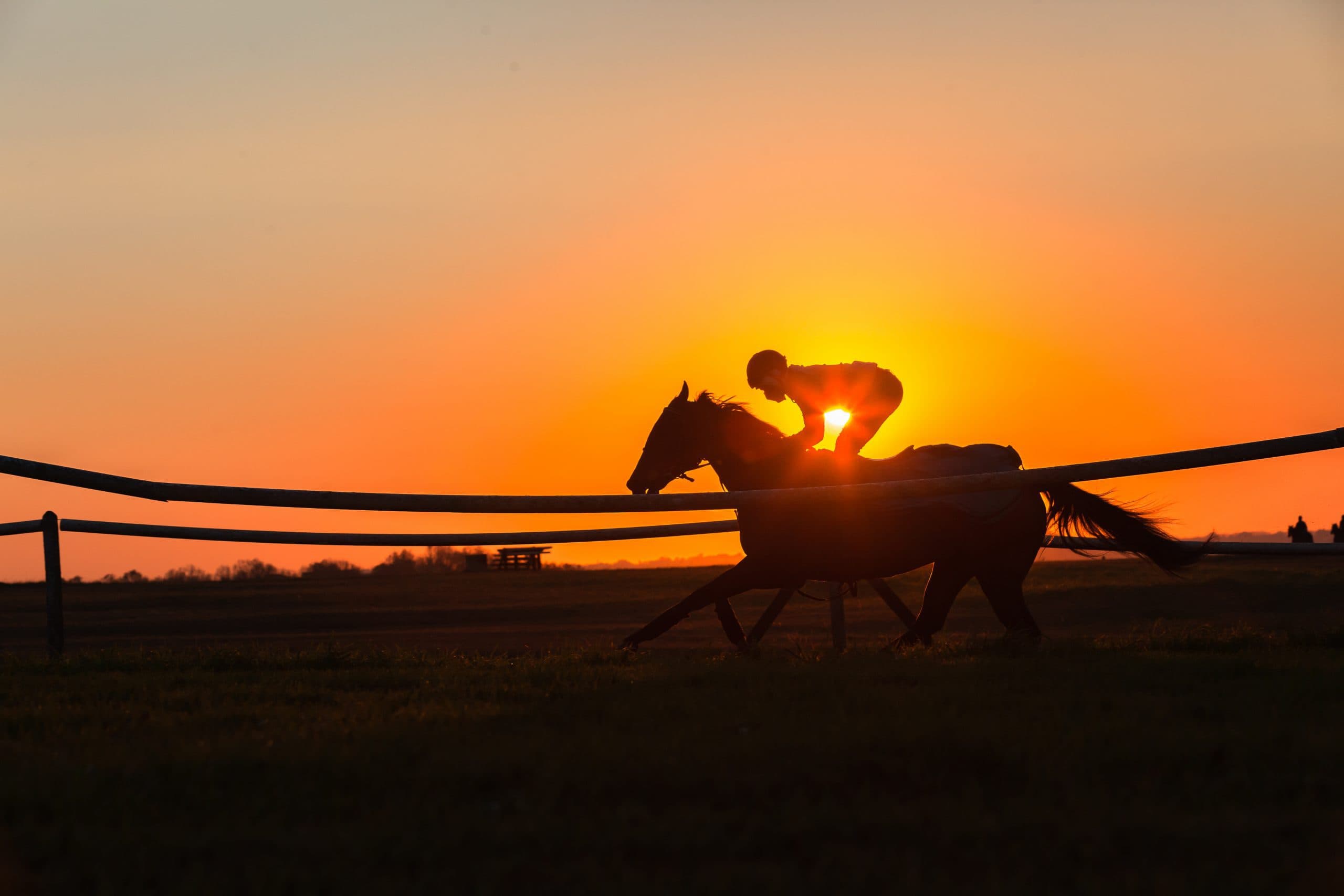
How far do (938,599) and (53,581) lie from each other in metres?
Result: 6.29

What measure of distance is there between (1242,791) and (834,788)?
3.91 ft

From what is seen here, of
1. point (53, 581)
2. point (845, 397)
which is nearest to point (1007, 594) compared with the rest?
point (845, 397)

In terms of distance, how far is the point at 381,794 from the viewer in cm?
352

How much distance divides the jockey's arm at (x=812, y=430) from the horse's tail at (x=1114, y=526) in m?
1.69

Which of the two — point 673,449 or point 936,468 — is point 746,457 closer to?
point 673,449

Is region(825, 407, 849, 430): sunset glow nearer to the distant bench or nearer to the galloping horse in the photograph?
the galloping horse

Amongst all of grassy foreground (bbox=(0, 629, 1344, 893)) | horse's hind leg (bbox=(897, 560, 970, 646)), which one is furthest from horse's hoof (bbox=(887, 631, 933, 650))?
grassy foreground (bbox=(0, 629, 1344, 893))

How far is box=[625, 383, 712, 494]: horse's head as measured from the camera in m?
9.27

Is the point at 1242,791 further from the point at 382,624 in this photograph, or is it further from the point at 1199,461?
the point at 382,624

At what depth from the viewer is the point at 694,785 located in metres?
3.57

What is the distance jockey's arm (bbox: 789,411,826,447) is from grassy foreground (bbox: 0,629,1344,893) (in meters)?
3.20

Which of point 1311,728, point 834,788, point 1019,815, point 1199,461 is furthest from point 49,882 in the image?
point 1199,461

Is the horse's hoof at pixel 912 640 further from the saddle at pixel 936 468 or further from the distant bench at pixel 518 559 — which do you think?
the distant bench at pixel 518 559

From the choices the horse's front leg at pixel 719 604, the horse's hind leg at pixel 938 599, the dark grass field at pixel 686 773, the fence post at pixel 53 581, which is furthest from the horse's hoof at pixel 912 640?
the fence post at pixel 53 581
